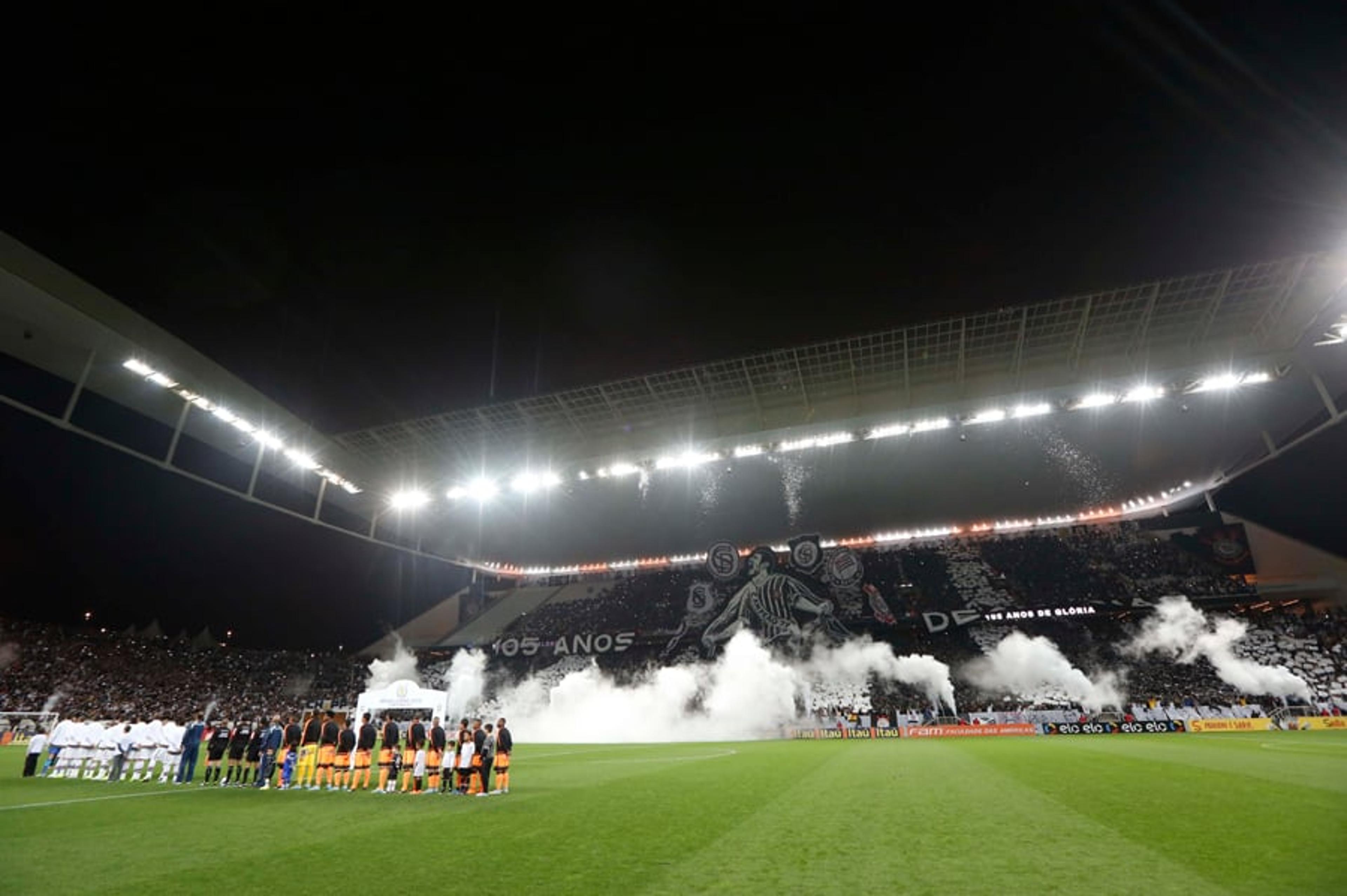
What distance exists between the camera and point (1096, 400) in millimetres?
15688

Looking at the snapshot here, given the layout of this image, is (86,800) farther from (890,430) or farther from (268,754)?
(890,430)

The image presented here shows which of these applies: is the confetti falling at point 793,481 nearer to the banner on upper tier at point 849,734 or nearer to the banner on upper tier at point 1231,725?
the banner on upper tier at point 849,734

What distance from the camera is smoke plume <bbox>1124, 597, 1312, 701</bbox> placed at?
80.0ft

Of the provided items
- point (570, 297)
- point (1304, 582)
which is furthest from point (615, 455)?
point (1304, 582)

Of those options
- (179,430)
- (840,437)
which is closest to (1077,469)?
(840,437)

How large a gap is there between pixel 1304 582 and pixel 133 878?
40255 mm

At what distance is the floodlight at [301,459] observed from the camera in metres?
17.3

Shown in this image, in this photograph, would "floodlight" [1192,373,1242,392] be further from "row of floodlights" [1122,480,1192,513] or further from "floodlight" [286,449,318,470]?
"floodlight" [286,449,318,470]

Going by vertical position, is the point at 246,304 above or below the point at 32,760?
above

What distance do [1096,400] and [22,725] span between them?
125ft

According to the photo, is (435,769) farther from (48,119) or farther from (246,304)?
(48,119)

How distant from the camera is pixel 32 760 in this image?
11867 millimetres

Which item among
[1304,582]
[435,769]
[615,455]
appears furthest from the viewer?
[1304,582]

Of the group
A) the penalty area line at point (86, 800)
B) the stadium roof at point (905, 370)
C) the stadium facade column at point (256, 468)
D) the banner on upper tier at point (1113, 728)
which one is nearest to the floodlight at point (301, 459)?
→ the stadium facade column at point (256, 468)
